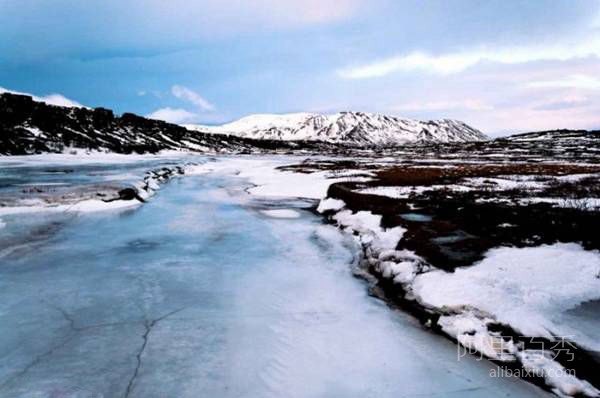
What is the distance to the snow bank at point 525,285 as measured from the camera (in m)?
8.36

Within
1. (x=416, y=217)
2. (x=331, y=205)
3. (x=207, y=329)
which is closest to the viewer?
(x=207, y=329)

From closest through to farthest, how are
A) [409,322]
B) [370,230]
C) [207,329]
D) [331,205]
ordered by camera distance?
1. [207,329]
2. [409,322]
3. [370,230]
4. [331,205]

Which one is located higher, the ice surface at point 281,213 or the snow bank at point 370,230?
the snow bank at point 370,230

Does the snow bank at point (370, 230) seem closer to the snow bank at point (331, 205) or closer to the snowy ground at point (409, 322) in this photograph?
the snowy ground at point (409, 322)

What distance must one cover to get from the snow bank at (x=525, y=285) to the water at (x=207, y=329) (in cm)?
121

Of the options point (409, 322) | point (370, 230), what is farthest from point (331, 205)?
point (409, 322)

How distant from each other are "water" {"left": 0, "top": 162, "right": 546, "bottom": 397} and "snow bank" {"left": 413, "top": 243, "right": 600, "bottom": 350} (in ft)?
3.97

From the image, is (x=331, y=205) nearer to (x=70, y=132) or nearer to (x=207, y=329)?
(x=207, y=329)

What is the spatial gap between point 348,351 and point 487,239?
25.0 ft

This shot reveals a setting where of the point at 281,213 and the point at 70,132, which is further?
the point at 70,132

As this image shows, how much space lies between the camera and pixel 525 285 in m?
9.55

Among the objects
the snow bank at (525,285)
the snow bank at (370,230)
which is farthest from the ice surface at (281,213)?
the snow bank at (525,285)

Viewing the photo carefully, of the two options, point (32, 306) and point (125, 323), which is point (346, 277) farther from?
point (32, 306)

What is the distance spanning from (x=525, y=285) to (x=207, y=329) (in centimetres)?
733
